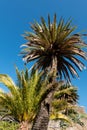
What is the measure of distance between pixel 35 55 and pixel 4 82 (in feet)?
11.8

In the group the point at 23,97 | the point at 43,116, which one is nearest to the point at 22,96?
the point at 23,97

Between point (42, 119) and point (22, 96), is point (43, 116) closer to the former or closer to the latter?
point (42, 119)

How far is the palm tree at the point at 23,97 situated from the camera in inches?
643

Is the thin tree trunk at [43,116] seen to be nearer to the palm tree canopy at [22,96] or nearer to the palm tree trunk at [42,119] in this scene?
the palm tree trunk at [42,119]

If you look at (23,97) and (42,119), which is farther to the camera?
(23,97)

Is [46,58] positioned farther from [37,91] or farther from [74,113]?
[74,113]

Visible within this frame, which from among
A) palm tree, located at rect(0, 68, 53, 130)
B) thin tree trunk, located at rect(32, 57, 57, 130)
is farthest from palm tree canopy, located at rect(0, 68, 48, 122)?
thin tree trunk, located at rect(32, 57, 57, 130)

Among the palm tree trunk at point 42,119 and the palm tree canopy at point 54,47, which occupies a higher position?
the palm tree canopy at point 54,47

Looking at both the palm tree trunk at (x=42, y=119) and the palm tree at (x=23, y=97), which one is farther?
the palm tree at (x=23, y=97)

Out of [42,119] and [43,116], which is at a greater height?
[43,116]

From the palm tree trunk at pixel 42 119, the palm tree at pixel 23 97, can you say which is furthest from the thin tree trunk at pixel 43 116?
the palm tree at pixel 23 97

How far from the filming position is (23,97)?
55.0 feet

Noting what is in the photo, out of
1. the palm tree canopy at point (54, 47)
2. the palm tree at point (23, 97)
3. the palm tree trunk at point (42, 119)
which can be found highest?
the palm tree canopy at point (54, 47)

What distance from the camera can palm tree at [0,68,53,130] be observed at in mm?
16328
